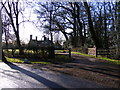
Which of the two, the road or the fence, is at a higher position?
the fence

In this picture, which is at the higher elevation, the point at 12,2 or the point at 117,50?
the point at 12,2

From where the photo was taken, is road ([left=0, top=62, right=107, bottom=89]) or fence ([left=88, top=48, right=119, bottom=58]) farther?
A: fence ([left=88, top=48, right=119, bottom=58])

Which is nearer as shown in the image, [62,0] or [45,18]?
[62,0]

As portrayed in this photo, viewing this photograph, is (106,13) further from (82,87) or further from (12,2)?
(82,87)

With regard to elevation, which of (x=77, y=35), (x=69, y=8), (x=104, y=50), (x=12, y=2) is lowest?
(x=104, y=50)

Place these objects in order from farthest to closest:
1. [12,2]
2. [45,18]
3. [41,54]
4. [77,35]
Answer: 1. [77,35]
2. [45,18]
3. [12,2]
4. [41,54]

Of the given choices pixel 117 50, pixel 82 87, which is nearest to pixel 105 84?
pixel 82 87

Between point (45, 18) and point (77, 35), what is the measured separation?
8638mm

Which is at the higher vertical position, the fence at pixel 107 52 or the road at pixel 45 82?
the fence at pixel 107 52

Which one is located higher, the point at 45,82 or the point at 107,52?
the point at 107,52

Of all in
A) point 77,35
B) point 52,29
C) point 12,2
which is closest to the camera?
point 12,2

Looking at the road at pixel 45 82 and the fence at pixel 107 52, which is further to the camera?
the fence at pixel 107 52

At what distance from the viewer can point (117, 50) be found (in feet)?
38.1

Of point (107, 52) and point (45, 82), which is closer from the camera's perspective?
point (45, 82)
